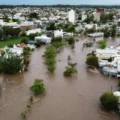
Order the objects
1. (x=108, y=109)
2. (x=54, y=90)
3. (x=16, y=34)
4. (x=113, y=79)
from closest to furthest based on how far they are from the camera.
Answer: (x=108, y=109), (x=54, y=90), (x=113, y=79), (x=16, y=34)

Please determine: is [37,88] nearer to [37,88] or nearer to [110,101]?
[37,88]

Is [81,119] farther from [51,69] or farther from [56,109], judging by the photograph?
[51,69]

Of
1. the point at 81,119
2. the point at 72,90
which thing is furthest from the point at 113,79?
the point at 81,119

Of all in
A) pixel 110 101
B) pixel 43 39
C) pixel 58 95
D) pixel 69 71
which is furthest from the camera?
pixel 43 39

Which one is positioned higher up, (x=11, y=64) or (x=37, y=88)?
(x=11, y=64)

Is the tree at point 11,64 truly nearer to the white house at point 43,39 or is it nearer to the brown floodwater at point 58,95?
the brown floodwater at point 58,95

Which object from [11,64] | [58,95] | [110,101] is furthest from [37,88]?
[110,101]

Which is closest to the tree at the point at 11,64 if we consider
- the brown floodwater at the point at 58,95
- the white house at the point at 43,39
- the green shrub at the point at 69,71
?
the brown floodwater at the point at 58,95
